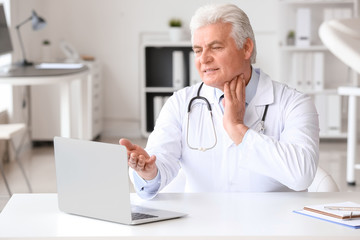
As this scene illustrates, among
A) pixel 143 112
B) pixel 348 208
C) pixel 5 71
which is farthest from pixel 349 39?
pixel 143 112

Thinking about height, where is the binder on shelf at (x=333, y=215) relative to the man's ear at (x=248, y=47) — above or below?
below

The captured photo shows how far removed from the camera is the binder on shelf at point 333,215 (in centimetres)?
150

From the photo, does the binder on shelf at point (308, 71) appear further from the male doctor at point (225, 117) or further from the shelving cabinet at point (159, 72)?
the male doctor at point (225, 117)

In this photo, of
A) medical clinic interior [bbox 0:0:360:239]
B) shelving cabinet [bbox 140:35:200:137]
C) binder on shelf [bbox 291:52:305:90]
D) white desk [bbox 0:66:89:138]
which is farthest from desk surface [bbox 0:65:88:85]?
binder on shelf [bbox 291:52:305:90]

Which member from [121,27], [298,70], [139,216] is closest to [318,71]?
[298,70]

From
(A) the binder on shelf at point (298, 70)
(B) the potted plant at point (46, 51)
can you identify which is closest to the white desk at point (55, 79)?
(B) the potted plant at point (46, 51)

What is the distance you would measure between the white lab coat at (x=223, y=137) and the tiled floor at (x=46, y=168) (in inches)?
84.3

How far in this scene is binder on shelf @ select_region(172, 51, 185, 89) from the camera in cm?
625

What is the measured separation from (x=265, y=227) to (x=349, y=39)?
2.59 ft

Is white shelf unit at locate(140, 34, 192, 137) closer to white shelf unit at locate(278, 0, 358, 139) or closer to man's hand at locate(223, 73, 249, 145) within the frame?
white shelf unit at locate(278, 0, 358, 139)

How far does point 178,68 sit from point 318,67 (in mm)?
1302

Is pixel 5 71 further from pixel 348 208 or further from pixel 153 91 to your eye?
pixel 348 208

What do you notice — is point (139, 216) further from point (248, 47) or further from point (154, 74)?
point (154, 74)

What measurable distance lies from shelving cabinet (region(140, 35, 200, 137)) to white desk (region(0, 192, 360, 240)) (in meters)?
4.53
